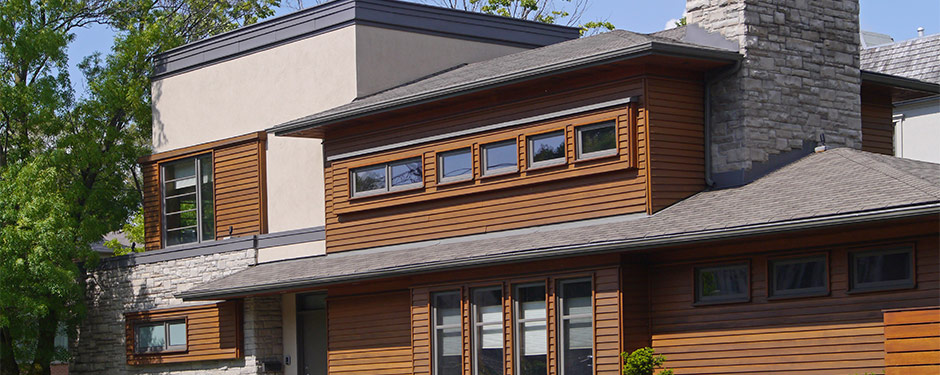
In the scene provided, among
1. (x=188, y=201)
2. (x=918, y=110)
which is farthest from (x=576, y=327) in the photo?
(x=918, y=110)

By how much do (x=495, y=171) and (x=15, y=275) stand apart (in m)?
10.6

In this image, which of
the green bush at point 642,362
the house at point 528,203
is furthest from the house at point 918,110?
the green bush at point 642,362

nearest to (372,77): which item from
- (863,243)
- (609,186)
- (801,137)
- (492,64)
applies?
(492,64)

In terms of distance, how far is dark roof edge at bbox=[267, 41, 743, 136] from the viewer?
1666 cm

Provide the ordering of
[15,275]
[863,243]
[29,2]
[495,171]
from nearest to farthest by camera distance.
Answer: [863,243] → [495,171] → [15,275] → [29,2]

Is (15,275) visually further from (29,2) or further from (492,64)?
(492,64)

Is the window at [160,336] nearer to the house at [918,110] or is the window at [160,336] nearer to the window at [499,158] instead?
the window at [499,158]

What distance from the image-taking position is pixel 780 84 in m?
18.2

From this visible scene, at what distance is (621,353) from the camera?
53.8ft

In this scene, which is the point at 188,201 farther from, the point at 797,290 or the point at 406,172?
the point at 797,290

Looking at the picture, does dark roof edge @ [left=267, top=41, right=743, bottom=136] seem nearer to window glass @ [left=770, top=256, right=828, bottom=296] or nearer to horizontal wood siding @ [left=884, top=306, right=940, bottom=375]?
window glass @ [left=770, top=256, right=828, bottom=296]

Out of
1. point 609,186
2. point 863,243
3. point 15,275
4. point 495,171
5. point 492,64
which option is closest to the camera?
point 863,243

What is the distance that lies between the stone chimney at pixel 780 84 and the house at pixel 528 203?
40mm

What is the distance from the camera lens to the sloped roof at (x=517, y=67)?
55.7ft
